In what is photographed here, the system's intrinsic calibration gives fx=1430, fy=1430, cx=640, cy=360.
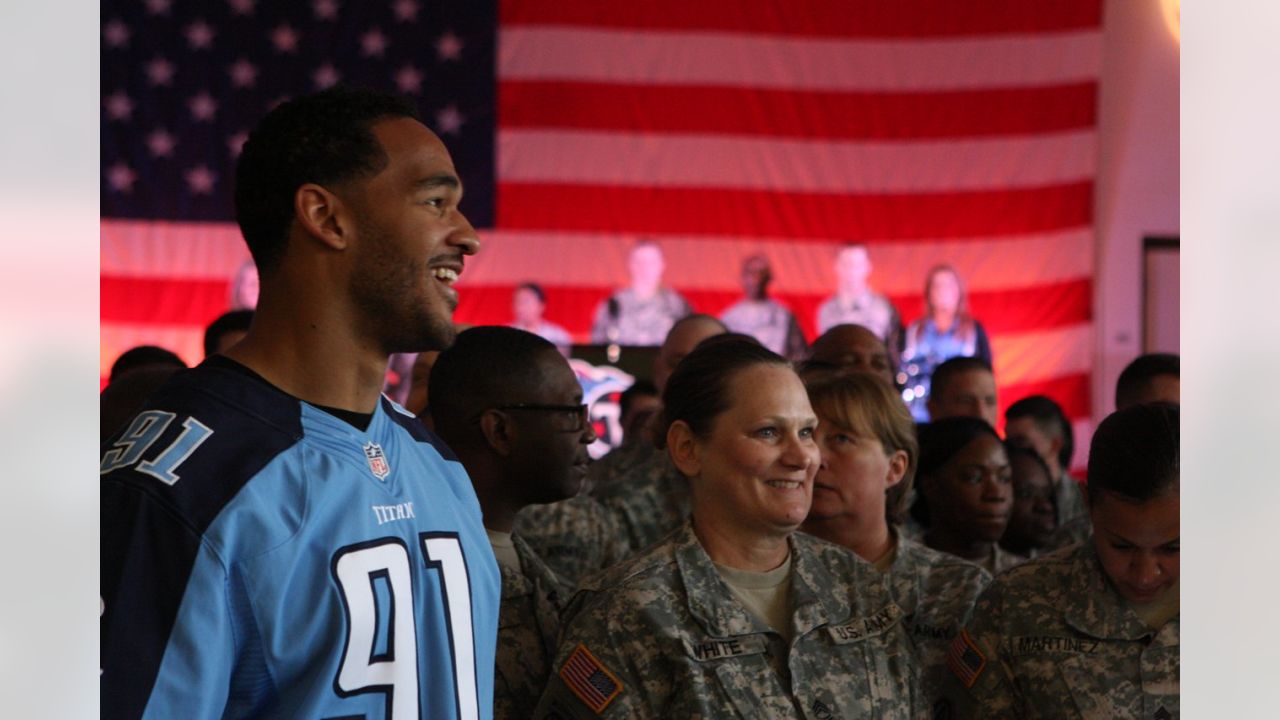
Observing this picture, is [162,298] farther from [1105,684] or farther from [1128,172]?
[1105,684]

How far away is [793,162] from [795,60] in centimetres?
75

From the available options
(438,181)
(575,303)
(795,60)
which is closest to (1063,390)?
(795,60)

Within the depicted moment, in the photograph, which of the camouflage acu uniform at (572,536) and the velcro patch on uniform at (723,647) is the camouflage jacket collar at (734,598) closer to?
the velcro patch on uniform at (723,647)

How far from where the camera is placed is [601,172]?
10273 millimetres

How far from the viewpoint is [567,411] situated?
2992 mm

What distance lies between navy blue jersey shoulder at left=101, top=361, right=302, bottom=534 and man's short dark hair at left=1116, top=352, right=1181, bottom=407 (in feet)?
10.4

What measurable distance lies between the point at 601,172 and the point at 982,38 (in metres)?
2.95

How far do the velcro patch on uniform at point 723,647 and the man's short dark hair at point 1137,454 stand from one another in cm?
65

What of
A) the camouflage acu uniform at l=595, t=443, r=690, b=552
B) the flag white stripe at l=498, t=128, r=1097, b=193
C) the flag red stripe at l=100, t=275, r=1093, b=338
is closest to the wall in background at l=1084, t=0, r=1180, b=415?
the flag red stripe at l=100, t=275, r=1093, b=338

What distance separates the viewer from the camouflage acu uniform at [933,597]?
9.05 feet

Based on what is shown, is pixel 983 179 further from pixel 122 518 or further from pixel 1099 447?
pixel 122 518

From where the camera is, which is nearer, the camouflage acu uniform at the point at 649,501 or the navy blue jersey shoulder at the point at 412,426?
the navy blue jersey shoulder at the point at 412,426

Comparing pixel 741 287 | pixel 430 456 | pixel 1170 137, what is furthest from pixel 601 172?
pixel 430 456

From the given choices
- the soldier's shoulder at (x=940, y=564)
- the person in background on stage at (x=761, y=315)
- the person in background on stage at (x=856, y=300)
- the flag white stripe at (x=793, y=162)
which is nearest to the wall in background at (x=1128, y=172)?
the flag white stripe at (x=793, y=162)
